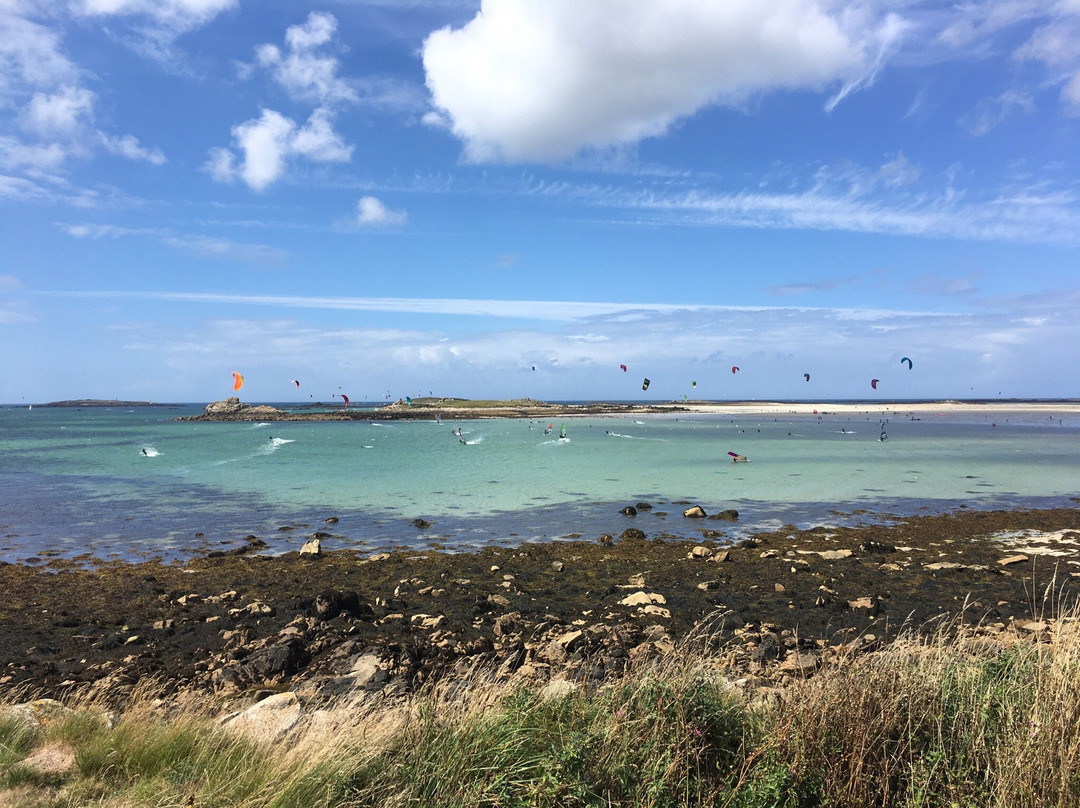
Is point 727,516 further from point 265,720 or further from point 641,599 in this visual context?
point 265,720

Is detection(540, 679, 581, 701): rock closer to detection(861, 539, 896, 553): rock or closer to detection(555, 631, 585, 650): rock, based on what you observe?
detection(555, 631, 585, 650): rock

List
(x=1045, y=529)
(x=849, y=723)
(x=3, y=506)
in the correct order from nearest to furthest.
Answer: (x=849, y=723), (x=1045, y=529), (x=3, y=506)

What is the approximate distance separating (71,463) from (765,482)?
4526 centimetres

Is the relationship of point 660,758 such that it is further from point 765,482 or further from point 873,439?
point 873,439

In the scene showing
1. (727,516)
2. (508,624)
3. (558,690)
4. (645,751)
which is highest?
(645,751)

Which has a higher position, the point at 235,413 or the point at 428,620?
the point at 235,413

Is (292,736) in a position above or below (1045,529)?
above

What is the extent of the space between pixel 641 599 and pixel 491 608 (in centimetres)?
296

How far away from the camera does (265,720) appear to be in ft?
20.0

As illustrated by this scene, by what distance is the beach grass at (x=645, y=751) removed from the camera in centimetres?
410

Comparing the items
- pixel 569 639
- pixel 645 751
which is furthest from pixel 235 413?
pixel 645 751

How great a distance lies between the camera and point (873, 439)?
6166 cm

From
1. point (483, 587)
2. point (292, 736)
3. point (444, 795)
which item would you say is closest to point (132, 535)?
point (483, 587)

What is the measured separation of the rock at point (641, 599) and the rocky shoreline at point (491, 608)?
5cm
